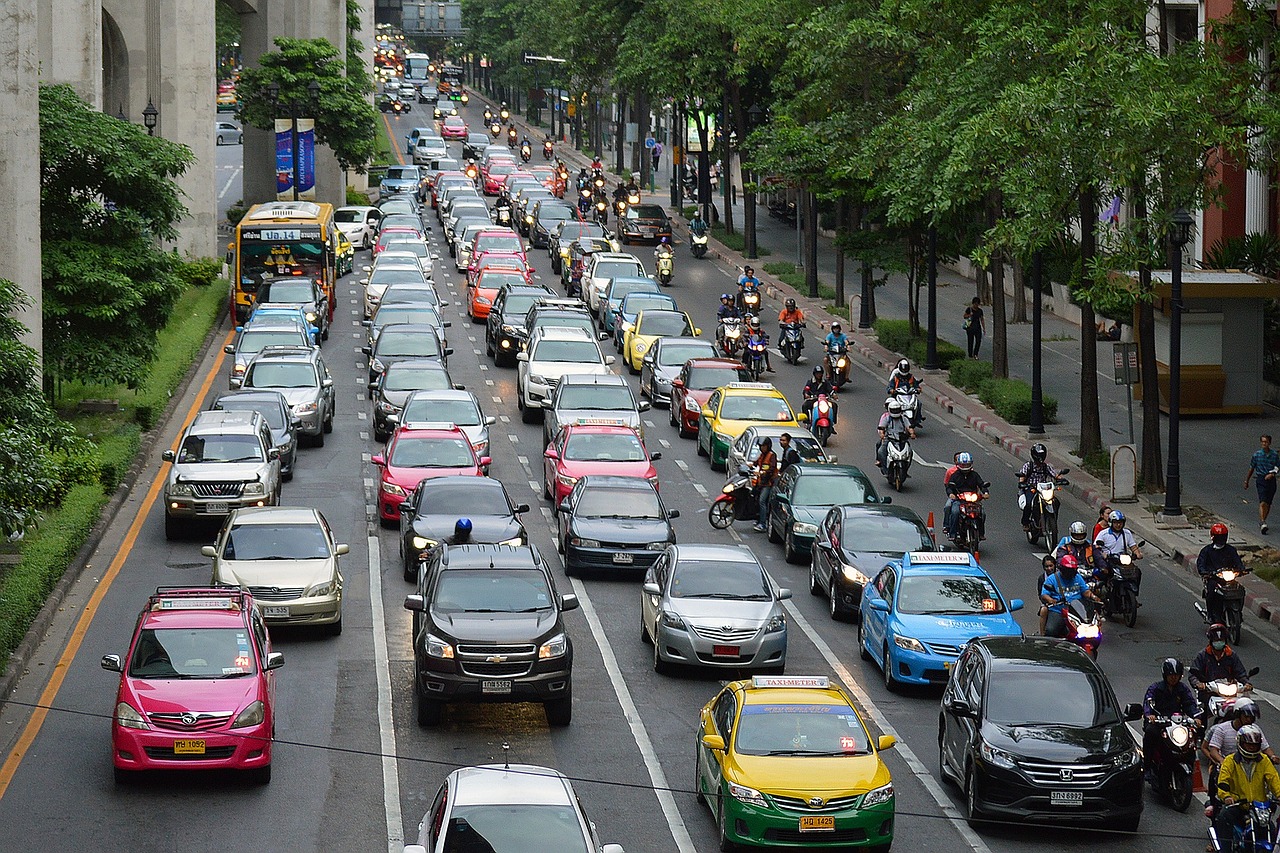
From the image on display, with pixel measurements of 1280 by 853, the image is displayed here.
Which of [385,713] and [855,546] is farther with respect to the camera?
[855,546]

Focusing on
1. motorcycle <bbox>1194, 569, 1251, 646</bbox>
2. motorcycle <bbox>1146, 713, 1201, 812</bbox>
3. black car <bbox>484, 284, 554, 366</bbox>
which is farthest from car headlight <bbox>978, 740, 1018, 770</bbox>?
black car <bbox>484, 284, 554, 366</bbox>

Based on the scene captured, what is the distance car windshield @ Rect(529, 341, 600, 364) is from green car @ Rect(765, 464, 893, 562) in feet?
38.5

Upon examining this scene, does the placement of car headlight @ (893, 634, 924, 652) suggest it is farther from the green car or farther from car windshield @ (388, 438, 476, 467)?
car windshield @ (388, 438, 476, 467)

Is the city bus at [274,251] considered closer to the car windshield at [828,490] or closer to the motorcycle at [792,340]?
the motorcycle at [792,340]

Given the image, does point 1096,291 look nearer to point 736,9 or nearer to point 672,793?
point 672,793

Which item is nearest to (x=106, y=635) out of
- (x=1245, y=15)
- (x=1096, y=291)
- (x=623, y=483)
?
(x=623, y=483)

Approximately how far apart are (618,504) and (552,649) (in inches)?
322

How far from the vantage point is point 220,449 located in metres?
30.4

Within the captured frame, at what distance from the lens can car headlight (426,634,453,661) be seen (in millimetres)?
20125

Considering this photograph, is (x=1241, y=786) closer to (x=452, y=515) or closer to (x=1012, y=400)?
(x=452, y=515)

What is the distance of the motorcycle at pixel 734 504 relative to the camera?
31.5 meters

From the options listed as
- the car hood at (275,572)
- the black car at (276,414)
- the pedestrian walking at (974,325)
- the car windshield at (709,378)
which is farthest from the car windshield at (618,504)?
the pedestrian walking at (974,325)

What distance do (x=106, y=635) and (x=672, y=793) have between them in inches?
358

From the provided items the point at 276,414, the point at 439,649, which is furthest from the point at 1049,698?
the point at 276,414
